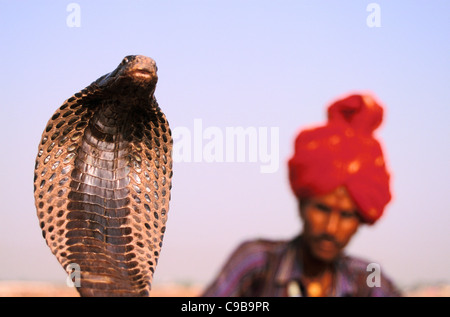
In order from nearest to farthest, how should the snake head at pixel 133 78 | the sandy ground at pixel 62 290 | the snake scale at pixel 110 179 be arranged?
the snake head at pixel 133 78 < the snake scale at pixel 110 179 < the sandy ground at pixel 62 290

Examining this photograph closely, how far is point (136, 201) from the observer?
5281mm

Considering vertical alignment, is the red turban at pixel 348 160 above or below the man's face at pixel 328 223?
above

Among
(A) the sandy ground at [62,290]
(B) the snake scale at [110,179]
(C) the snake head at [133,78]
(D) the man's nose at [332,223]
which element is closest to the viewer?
(D) the man's nose at [332,223]

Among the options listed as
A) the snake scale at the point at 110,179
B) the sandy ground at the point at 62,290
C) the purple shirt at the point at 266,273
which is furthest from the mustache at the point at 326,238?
the sandy ground at the point at 62,290

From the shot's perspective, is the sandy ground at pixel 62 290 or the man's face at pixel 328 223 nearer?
the man's face at pixel 328 223

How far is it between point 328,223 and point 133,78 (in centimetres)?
300

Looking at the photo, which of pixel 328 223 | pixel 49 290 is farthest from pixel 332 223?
pixel 49 290

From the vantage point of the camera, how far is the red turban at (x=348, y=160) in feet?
6.58

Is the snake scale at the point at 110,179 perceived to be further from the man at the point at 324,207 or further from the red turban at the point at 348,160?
the red turban at the point at 348,160

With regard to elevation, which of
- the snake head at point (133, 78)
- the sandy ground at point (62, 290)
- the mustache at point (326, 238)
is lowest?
the sandy ground at point (62, 290)

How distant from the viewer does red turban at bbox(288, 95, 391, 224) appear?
2006mm

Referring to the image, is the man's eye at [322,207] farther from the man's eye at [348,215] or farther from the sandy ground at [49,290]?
the sandy ground at [49,290]

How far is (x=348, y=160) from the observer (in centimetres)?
202
